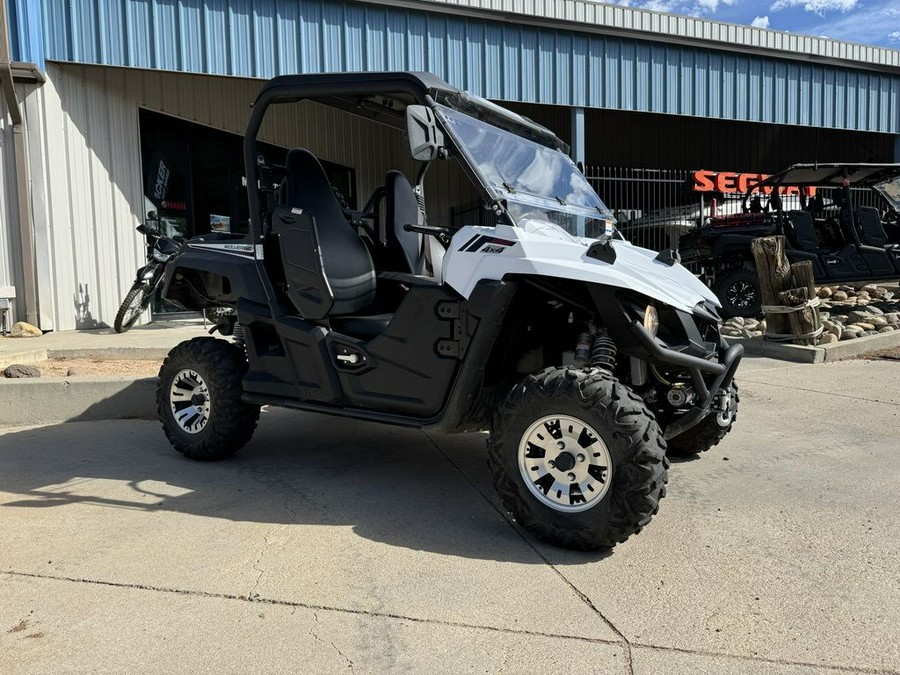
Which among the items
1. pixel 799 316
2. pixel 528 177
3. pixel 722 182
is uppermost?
pixel 722 182

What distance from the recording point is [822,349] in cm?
771

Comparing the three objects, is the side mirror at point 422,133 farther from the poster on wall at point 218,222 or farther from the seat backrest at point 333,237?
the poster on wall at point 218,222

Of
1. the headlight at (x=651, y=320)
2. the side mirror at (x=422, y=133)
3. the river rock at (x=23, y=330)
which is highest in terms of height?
the side mirror at (x=422, y=133)

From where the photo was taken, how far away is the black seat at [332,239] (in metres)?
4.08

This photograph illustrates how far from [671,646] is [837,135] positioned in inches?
961

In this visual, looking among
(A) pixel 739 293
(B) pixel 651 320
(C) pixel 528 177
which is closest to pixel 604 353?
(B) pixel 651 320

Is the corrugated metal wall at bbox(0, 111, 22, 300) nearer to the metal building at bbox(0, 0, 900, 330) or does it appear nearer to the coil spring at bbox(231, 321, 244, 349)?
the metal building at bbox(0, 0, 900, 330)

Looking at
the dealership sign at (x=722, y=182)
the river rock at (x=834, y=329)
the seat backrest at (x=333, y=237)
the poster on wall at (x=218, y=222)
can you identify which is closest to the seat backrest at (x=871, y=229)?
the river rock at (x=834, y=329)

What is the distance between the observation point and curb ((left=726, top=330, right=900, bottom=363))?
7.74 meters

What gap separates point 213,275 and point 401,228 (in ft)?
4.32

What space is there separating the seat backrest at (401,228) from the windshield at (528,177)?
819 mm

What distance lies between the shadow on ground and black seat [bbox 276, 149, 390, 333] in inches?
41.3

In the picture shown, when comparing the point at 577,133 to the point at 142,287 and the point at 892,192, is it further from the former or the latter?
the point at 142,287

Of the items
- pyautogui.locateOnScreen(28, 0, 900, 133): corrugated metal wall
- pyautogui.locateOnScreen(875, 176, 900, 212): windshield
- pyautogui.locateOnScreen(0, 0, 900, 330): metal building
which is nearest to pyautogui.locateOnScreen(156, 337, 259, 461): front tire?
pyautogui.locateOnScreen(0, 0, 900, 330): metal building
